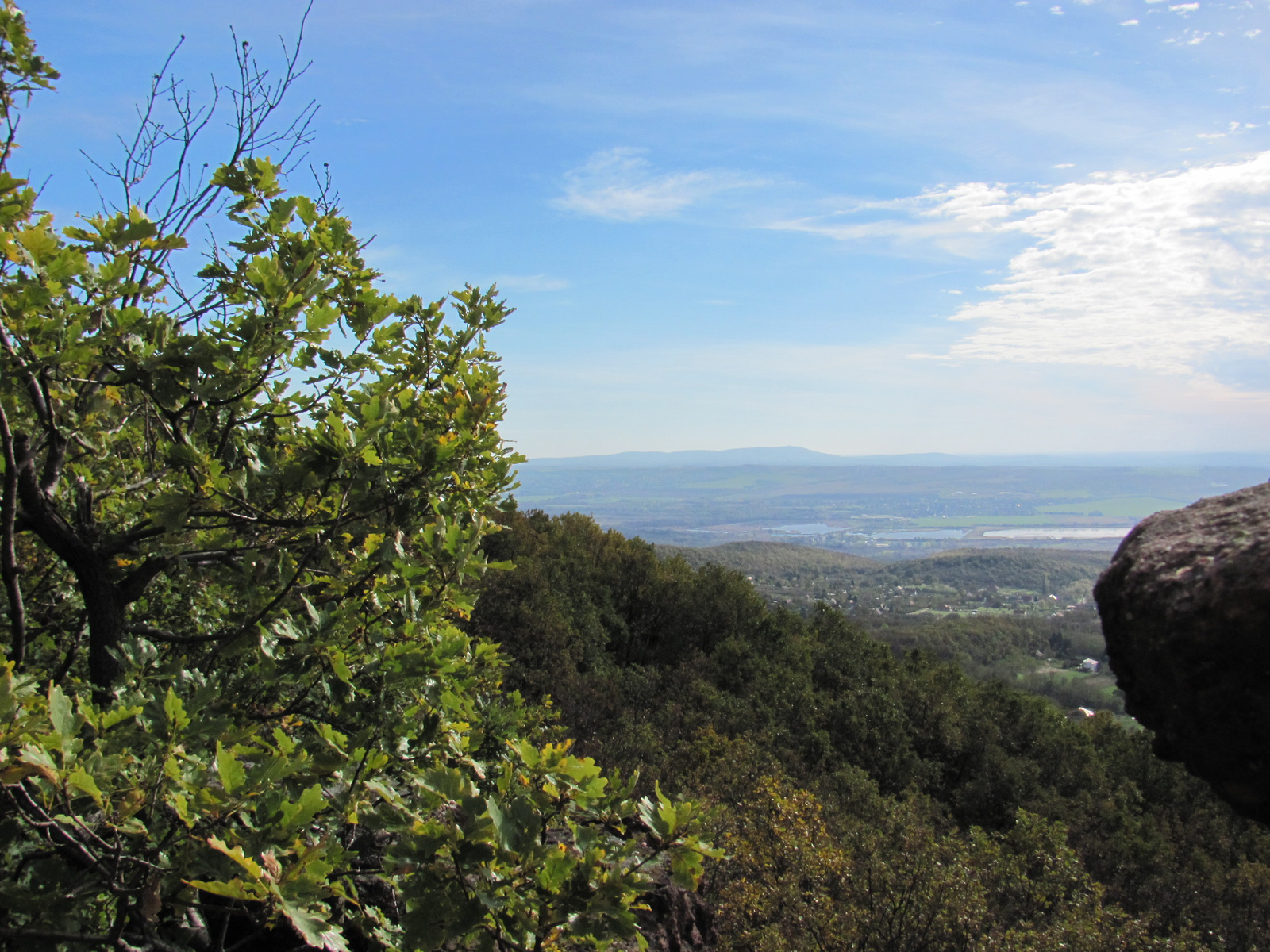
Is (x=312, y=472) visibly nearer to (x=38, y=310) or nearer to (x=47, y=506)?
(x=38, y=310)

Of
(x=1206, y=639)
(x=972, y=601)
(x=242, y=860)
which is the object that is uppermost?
(x=1206, y=639)

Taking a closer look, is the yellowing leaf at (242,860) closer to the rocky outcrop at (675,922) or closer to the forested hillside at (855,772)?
the rocky outcrop at (675,922)

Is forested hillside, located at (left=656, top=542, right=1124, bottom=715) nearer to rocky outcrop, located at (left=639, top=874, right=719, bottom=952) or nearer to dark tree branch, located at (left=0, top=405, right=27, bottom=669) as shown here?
rocky outcrop, located at (left=639, top=874, right=719, bottom=952)

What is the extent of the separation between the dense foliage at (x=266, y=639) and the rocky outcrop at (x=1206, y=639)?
5.78 feet

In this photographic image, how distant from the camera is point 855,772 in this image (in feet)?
75.2

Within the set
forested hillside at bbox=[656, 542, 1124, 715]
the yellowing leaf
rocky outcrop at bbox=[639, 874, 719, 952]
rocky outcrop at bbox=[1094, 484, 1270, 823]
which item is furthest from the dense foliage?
forested hillside at bbox=[656, 542, 1124, 715]

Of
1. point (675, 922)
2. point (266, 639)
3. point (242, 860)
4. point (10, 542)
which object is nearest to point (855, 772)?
point (675, 922)

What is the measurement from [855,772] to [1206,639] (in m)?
23.1

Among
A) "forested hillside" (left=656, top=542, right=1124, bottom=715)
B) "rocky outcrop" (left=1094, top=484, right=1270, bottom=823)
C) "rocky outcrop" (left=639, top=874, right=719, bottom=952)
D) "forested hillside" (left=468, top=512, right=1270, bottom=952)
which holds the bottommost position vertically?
"forested hillside" (left=656, top=542, right=1124, bottom=715)

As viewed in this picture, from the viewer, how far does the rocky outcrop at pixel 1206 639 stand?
2.24 meters

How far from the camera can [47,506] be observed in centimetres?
326

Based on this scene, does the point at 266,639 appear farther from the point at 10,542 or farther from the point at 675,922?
the point at 675,922

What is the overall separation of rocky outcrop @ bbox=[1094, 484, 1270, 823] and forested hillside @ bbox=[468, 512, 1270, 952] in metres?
8.47

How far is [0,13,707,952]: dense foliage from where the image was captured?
213cm
